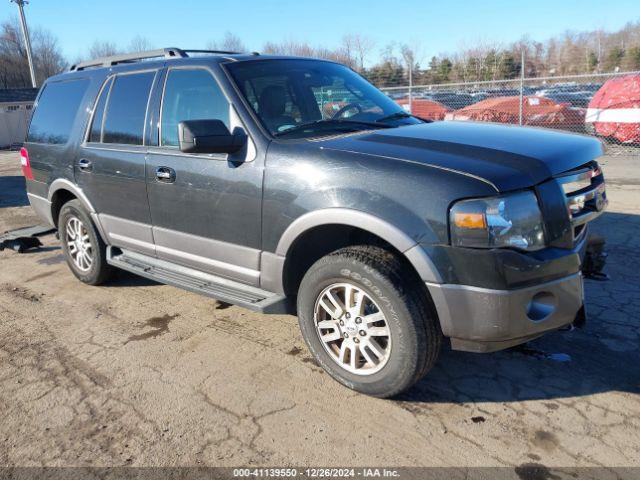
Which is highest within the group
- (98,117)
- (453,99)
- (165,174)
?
(98,117)

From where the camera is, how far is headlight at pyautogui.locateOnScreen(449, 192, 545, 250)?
247 centimetres

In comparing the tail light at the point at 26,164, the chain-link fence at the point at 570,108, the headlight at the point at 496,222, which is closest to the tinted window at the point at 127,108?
the tail light at the point at 26,164

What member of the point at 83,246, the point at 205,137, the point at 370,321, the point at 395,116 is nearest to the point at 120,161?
the point at 83,246

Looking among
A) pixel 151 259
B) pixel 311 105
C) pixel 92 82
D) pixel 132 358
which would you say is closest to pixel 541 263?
pixel 311 105

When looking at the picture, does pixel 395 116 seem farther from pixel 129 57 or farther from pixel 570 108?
pixel 570 108

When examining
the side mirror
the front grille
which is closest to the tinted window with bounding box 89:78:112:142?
the side mirror

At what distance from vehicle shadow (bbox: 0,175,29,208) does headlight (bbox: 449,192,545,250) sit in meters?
9.59

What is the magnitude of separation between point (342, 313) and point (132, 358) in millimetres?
1584

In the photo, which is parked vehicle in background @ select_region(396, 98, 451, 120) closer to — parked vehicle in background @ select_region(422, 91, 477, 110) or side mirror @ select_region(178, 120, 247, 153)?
parked vehicle in background @ select_region(422, 91, 477, 110)

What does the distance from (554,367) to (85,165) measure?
13.4ft

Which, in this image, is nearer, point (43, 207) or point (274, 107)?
point (274, 107)

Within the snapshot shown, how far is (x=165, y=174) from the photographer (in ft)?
12.5

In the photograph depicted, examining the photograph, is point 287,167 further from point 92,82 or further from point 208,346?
point 92,82

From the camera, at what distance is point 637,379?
3.09 m
